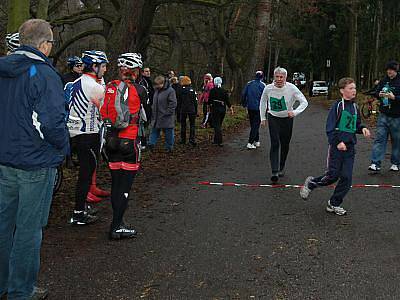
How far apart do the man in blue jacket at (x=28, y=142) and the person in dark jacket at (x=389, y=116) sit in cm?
723

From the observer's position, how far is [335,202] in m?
6.99

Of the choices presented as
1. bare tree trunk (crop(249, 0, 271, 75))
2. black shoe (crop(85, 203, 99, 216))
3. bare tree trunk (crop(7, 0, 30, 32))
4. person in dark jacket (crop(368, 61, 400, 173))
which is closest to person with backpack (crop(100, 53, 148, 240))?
black shoe (crop(85, 203, 99, 216))

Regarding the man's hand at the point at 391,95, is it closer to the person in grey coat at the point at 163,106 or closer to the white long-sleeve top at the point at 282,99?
the white long-sleeve top at the point at 282,99

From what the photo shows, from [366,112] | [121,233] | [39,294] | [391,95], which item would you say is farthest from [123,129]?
[366,112]

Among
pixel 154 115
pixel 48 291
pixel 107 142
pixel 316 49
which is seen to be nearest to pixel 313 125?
pixel 154 115

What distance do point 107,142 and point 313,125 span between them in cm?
1639

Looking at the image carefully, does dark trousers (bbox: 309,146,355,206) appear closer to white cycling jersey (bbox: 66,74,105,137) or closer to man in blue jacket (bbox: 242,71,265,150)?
white cycling jersey (bbox: 66,74,105,137)

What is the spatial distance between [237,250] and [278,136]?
13.9 ft

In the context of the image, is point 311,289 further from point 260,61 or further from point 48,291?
point 260,61

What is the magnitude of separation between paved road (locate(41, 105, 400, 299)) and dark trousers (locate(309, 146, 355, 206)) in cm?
30

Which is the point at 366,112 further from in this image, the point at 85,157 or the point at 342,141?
the point at 85,157

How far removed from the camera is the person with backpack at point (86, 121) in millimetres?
6301

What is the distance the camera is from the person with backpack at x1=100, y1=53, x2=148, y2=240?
566cm

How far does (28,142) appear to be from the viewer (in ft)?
12.9
